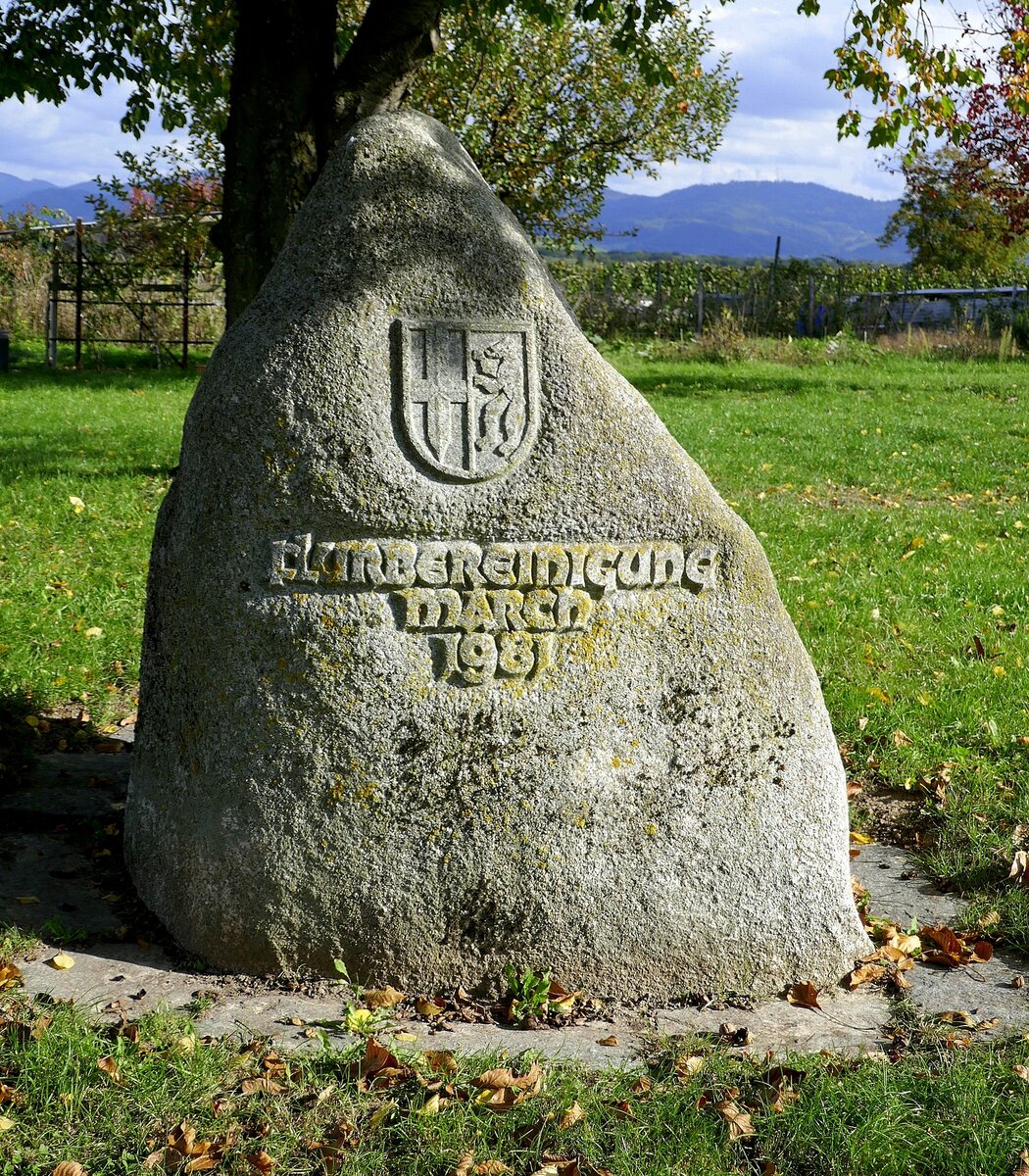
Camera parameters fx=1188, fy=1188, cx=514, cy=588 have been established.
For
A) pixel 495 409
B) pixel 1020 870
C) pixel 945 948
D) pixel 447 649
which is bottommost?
pixel 945 948

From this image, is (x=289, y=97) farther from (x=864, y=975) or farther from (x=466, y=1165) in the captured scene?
(x=466, y=1165)

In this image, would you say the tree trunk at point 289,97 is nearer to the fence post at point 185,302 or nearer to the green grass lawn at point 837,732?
the green grass lawn at point 837,732

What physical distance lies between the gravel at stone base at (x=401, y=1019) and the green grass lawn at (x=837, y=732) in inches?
4.7

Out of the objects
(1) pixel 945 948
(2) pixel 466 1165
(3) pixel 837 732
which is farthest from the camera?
(3) pixel 837 732

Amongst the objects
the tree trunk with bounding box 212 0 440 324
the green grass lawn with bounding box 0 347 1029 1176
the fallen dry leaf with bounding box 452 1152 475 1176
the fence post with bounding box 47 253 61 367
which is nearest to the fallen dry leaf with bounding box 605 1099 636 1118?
the green grass lawn with bounding box 0 347 1029 1176

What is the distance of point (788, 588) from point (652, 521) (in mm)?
4228

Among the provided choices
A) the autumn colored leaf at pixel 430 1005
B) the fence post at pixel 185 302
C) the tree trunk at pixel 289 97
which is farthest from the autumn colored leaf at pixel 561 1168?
the fence post at pixel 185 302

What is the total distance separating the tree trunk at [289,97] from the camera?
24.6 feet

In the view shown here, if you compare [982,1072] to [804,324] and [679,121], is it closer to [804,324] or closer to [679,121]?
[679,121]

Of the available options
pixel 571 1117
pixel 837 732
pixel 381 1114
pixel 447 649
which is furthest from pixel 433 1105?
pixel 837 732

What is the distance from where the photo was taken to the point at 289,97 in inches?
302

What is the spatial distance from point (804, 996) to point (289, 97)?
21.3 feet

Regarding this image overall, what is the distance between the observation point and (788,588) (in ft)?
24.4

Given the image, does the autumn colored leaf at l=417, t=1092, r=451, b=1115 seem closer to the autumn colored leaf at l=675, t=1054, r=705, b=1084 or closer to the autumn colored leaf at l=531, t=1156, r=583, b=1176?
the autumn colored leaf at l=531, t=1156, r=583, b=1176
